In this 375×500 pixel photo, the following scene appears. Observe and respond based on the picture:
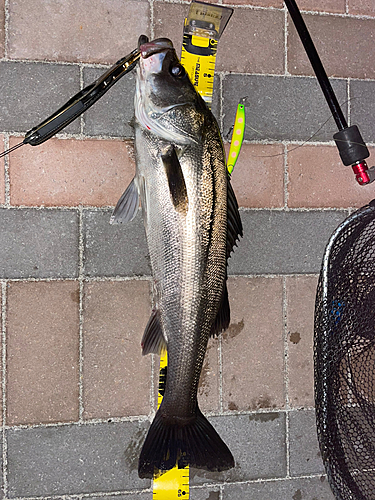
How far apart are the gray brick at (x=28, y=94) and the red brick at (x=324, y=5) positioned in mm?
1951

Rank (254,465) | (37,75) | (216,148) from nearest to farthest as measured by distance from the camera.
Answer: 1. (216,148)
2. (37,75)
3. (254,465)

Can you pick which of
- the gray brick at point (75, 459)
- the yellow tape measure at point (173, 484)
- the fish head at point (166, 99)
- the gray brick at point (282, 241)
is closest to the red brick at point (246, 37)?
the fish head at point (166, 99)

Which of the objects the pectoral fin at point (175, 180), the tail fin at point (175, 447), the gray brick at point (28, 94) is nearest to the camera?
the pectoral fin at point (175, 180)

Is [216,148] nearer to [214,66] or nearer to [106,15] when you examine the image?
[214,66]

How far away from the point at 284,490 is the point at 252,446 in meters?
0.44

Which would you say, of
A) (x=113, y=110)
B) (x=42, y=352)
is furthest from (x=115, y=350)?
(x=113, y=110)

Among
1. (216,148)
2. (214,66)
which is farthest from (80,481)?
(214,66)

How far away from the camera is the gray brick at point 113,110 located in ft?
10.7

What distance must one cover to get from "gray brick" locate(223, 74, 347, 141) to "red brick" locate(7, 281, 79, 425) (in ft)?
5.92

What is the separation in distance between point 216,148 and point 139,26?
4.32 feet

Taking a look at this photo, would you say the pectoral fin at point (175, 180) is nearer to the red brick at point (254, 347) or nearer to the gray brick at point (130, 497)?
the red brick at point (254, 347)

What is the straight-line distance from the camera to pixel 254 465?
135 inches

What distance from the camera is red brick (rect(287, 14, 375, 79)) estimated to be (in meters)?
3.54

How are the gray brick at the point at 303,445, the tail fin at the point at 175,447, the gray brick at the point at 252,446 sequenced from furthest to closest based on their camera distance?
1. the gray brick at the point at 303,445
2. the gray brick at the point at 252,446
3. the tail fin at the point at 175,447
